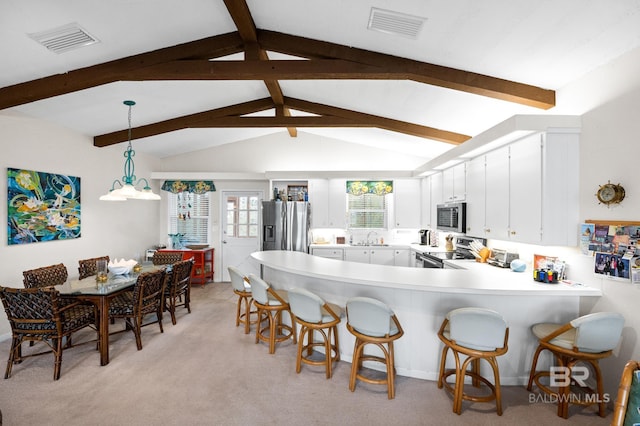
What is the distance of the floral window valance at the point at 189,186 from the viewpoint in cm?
649

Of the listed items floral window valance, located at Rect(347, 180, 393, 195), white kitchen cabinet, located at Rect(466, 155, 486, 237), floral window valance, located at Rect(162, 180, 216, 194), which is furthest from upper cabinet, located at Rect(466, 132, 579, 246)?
floral window valance, located at Rect(162, 180, 216, 194)

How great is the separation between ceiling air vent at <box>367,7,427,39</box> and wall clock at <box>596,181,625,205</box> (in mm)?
1886

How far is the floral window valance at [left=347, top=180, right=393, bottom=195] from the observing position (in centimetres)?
611

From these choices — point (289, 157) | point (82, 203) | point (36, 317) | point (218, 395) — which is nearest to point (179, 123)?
point (82, 203)

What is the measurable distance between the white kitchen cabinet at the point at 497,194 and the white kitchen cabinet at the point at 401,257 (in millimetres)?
2208

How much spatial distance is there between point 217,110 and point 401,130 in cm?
291

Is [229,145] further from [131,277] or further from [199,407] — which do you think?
[199,407]

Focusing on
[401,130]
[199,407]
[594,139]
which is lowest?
[199,407]

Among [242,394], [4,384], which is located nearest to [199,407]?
[242,394]

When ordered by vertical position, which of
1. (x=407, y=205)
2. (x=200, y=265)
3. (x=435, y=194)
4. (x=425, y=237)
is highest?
(x=435, y=194)

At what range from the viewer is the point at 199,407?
2.35 meters

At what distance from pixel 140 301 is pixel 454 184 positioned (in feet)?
14.3

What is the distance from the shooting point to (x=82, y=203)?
15.1 ft

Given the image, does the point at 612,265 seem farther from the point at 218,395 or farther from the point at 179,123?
the point at 179,123
